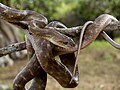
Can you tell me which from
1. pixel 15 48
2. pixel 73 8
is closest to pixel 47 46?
pixel 15 48

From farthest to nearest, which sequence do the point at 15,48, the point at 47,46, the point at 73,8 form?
the point at 73,8
the point at 15,48
the point at 47,46

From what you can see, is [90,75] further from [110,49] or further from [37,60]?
[37,60]

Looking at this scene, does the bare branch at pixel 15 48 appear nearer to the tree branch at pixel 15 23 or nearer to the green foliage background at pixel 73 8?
the tree branch at pixel 15 23

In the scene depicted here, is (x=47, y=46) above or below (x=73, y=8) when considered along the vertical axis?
above

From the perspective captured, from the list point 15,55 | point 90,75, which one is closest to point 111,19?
point 90,75

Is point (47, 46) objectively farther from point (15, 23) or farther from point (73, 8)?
point (73, 8)

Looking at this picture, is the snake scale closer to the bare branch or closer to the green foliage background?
the bare branch

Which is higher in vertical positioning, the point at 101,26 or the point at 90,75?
the point at 101,26

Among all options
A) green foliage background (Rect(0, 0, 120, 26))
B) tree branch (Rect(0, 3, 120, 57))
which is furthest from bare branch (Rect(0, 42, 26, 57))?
green foliage background (Rect(0, 0, 120, 26))

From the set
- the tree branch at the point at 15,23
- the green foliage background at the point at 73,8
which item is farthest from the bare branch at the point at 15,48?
the green foliage background at the point at 73,8
